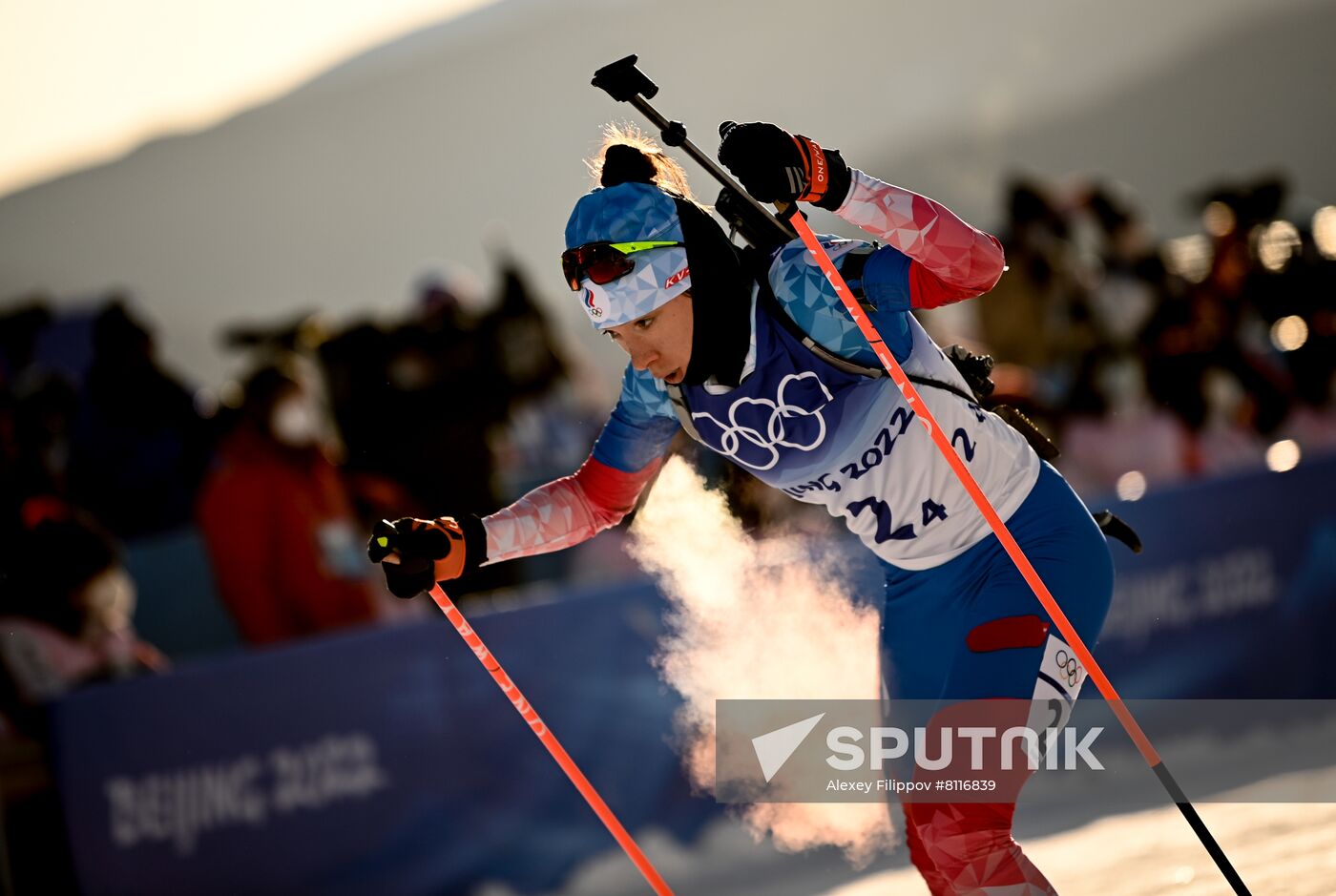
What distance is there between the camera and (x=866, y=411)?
335cm

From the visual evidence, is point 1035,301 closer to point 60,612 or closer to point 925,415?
point 925,415

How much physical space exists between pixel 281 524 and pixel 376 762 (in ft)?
3.11

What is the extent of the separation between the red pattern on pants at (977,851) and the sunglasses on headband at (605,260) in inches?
51.9

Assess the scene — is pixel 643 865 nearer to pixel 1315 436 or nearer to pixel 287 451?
pixel 287 451

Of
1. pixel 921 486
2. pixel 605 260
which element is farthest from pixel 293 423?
pixel 921 486

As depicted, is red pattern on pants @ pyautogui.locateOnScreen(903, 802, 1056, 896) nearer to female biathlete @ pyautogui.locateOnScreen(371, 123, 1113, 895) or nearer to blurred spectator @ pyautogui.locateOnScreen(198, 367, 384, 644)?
female biathlete @ pyautogui.locateOnScreen(371, 123, 1113, 895)

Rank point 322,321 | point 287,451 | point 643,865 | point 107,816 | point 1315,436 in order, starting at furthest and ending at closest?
1. point 1315,436
2. point 322,321
3. point 287,451
4. point 107,816
5. point 643,865

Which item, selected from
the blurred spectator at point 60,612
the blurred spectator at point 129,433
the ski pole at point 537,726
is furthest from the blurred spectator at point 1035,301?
the ski pole at point 537,726

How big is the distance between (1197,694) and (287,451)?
14.4ft

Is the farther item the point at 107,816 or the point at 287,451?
the point at 287,451

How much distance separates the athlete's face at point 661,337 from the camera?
129 inches

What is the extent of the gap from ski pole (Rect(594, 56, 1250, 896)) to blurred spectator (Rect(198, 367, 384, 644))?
2.71 meters

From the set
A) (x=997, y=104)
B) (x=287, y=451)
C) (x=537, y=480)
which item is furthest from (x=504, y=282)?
(x=997, y=104)

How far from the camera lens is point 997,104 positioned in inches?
515
